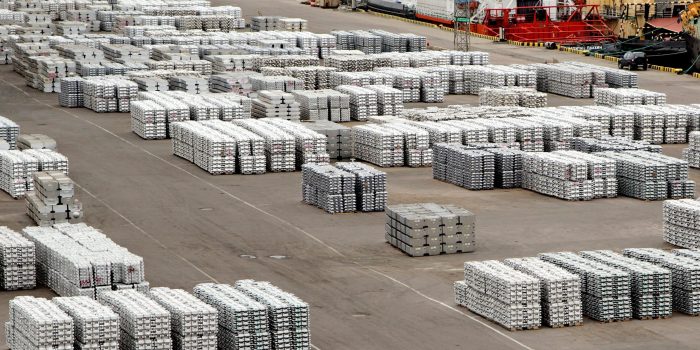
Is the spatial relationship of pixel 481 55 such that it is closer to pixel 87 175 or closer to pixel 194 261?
pixel 87 175

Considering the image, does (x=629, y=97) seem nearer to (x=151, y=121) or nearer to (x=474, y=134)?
(x=474, y=134)

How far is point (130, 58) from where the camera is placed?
289 feet

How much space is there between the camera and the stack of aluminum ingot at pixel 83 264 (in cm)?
3975

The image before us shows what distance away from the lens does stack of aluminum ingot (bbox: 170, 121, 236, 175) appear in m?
59.8

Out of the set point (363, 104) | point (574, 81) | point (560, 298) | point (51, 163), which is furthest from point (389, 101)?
point (560, 298)

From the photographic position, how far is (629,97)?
73.0 metres

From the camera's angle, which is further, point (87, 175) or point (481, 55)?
point (481, 55)

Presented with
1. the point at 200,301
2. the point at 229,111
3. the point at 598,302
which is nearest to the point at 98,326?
the point at 200,301

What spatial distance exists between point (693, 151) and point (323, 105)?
1823cm

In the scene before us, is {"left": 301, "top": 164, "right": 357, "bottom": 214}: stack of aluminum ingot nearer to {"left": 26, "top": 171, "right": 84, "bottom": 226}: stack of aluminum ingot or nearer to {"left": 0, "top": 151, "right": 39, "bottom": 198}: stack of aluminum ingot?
{"left": 26, "top": 171, "right": 84, "bottom": 226}: stack of aluminum ingot

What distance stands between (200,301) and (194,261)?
31.2 ft

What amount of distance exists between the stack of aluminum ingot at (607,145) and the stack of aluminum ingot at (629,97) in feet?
39.6

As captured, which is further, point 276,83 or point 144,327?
point 276,83

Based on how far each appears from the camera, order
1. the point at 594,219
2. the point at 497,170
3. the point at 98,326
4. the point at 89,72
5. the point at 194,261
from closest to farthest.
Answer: the point at 98,326 < the point at 194,261 < the point at 594,219 < the point at 497,170 < the point at 89,72
